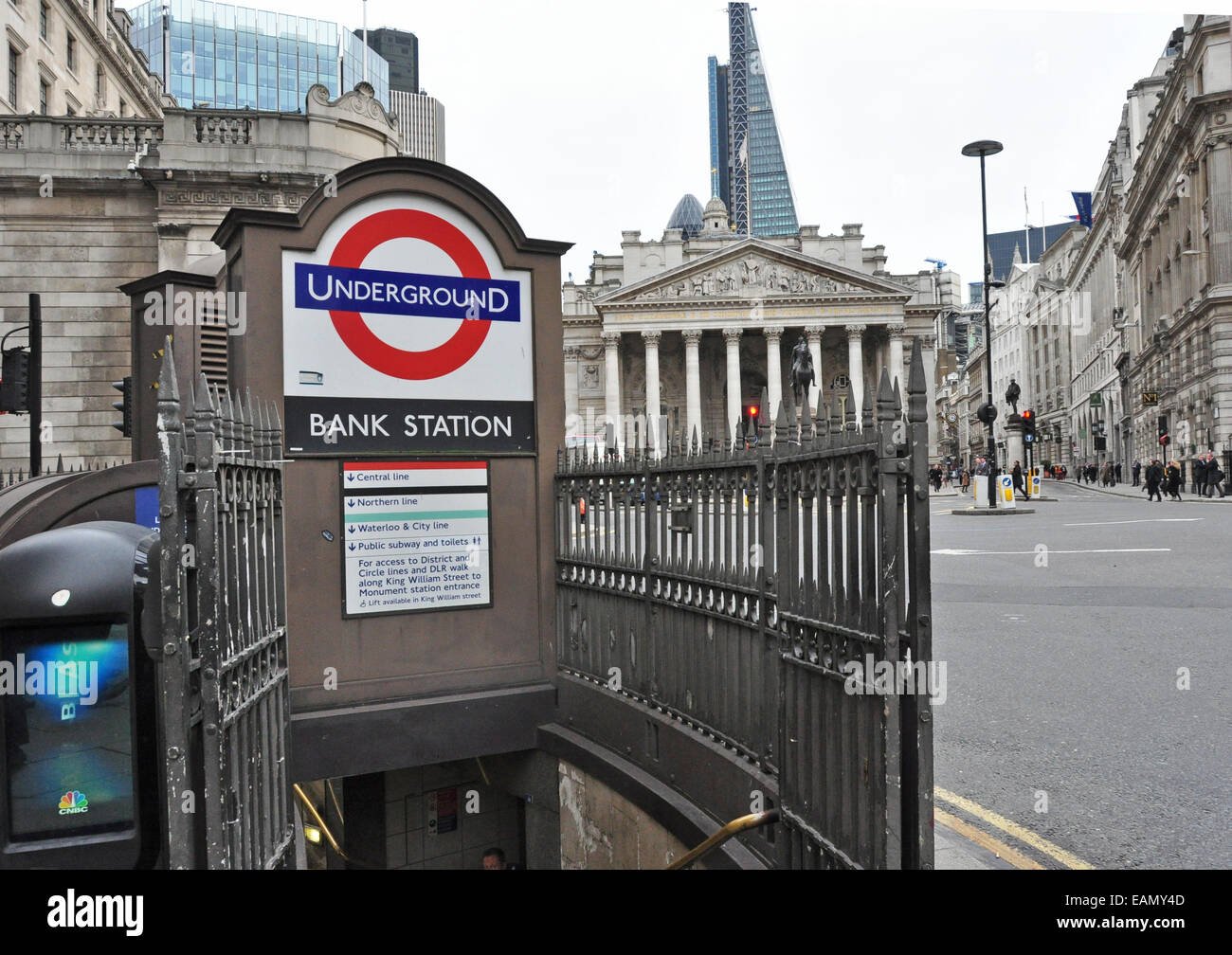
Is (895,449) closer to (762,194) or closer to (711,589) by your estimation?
(711,589)

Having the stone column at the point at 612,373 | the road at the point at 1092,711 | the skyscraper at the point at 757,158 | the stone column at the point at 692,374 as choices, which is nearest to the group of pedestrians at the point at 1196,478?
the road at the point at 1092,711

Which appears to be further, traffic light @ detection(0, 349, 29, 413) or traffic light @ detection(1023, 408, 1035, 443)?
traffic light @ detection(1023, 408, 1035, 443)

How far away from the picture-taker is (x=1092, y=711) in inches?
229

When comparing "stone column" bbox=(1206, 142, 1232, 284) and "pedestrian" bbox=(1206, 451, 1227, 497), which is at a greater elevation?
"stone column" bbox=(1206, 142, 1232, 284)

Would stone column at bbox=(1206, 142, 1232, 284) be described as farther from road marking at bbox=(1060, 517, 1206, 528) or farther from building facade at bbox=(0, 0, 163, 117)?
building facade at bbox=(0, 0, 163, 117)

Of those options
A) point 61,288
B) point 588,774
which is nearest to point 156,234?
point 61,288

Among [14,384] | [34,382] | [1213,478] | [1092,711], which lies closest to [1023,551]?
[1092,711]

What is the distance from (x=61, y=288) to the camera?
21.9 metres

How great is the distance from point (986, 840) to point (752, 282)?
67782 mm

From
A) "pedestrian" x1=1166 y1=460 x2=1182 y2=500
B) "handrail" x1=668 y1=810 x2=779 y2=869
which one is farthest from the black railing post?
"pedestrian" x1=1166 y1=460 x2=1182 y2=500

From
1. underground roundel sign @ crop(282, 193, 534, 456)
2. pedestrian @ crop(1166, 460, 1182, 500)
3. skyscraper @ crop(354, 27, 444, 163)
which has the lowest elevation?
pedestrian @ crop(1166, 460, 1182, 500)

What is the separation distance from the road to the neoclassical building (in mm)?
56410

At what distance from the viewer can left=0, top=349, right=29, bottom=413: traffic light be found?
463 inches
